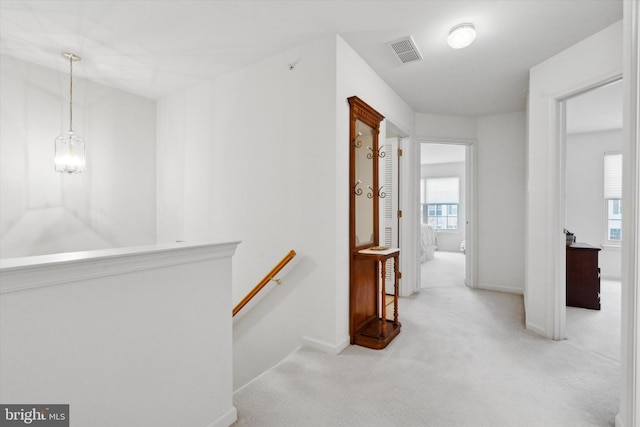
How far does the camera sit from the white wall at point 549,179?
2.70m

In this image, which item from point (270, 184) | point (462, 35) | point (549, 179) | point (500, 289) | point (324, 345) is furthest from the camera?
point (500, 289)

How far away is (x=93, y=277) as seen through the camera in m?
1.21

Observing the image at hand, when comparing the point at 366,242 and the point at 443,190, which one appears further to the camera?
the point at 443,190

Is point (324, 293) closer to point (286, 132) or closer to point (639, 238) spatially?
point (286, 132)

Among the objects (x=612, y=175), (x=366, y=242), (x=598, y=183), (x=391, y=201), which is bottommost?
(x=366, y=242)

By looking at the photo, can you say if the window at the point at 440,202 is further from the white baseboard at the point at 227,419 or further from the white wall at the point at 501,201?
the white baseboard at the point at 227,419

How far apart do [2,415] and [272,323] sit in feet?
6.93

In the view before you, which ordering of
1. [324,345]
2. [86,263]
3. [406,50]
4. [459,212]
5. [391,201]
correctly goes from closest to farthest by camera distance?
[86,263]
[324,345]
[406,50]
[391,201]
[459,212]

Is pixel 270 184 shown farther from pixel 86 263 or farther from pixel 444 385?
pixel 444 385

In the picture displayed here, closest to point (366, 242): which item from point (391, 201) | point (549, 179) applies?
point (391, 201)

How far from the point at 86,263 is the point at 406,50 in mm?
2932

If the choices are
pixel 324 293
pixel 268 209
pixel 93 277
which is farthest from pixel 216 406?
pixel 268 209

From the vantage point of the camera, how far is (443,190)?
9438 mm

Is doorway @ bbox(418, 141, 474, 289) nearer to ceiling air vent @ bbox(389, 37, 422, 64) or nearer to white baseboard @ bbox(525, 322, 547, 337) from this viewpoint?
white baseboard @ bbox(525, 322, 547, 337)
